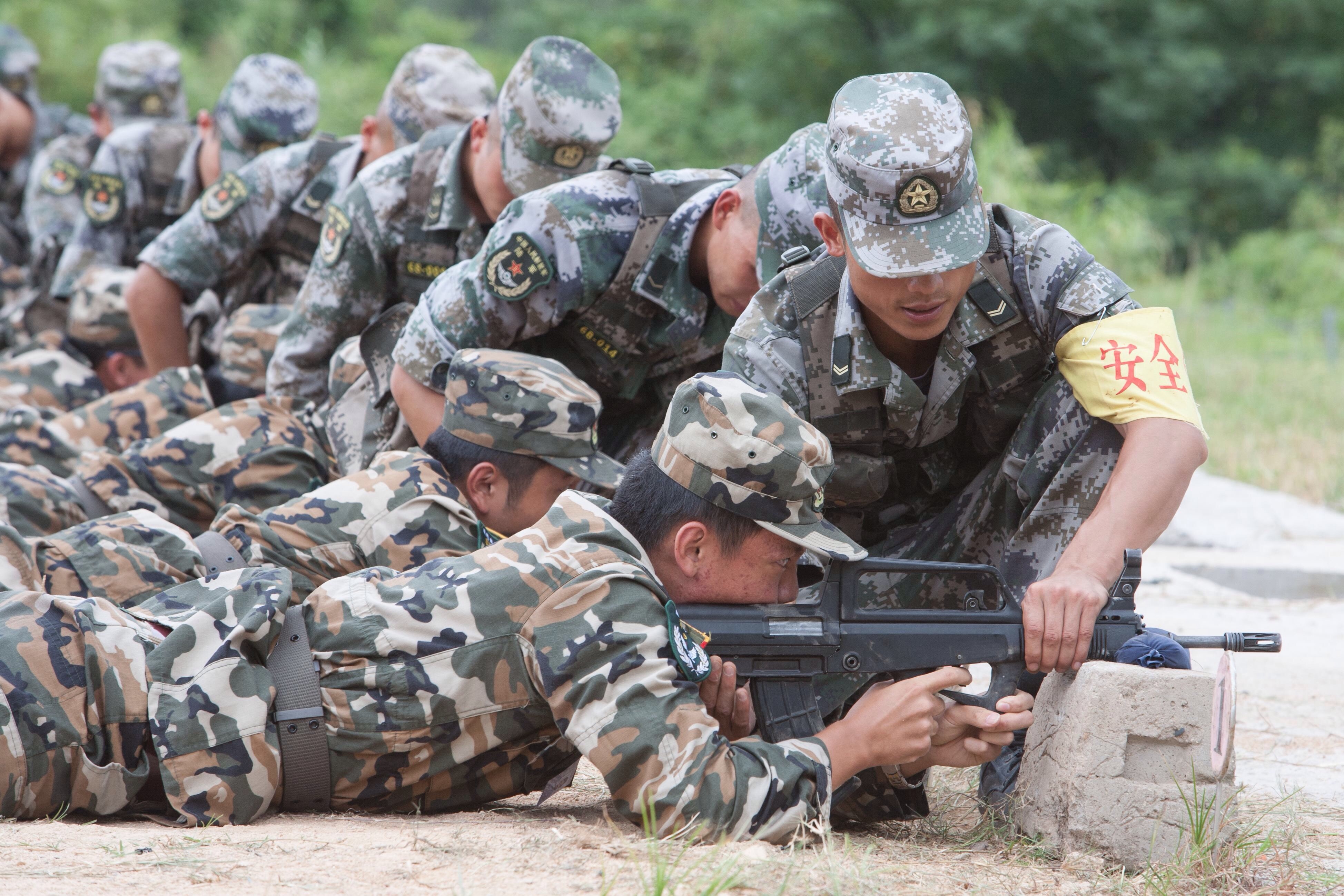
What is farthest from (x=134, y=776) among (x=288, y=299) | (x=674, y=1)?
(x=674, y=1)

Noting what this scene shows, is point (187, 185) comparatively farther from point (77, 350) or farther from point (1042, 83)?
point (1042, 83)

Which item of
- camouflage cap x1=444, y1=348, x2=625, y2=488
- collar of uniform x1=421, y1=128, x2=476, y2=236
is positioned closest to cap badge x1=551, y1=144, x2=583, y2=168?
collar of uniform x1=421, y1=128, x2=476, y2=236

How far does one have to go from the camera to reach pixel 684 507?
8.91ft

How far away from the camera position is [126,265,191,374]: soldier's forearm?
597cm

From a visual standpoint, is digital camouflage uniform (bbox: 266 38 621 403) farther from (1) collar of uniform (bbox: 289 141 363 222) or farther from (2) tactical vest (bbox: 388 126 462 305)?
(1) collar of uniform (bbox: 289 141 363 222)

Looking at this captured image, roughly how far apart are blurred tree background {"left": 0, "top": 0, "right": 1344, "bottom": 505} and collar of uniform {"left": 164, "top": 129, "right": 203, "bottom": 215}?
10.4m

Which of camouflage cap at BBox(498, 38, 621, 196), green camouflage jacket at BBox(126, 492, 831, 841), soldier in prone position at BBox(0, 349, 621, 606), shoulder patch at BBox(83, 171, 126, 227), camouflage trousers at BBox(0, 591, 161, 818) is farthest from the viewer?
shoulder patch at BBox(83, 171, 126, 227)

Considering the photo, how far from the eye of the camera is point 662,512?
9.00 feet

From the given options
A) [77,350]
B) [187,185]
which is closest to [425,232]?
[187,185]

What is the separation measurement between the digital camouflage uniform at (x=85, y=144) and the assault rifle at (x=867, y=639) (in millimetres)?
6292

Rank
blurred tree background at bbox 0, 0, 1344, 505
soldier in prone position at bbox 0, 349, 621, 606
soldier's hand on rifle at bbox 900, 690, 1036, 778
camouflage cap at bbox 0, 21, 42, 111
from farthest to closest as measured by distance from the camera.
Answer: blurred tree background at bbox 0, 0, 1344, 505
camouflage cap at bbox 0, 21, 42, 111
soldier in prone position at bbox 0, 349, 621, 606
soldier's hand on rifle at bbox 900, 690, 1036, 778

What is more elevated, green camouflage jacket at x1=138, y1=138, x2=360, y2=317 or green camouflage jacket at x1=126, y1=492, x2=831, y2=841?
green camouflage jacket at x1=138, y1=138, x2=360, y2=317

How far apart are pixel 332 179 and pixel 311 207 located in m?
0.15

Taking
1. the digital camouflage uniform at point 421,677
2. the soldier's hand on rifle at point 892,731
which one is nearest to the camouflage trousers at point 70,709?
the digital camouflage uniform at point 421,677
